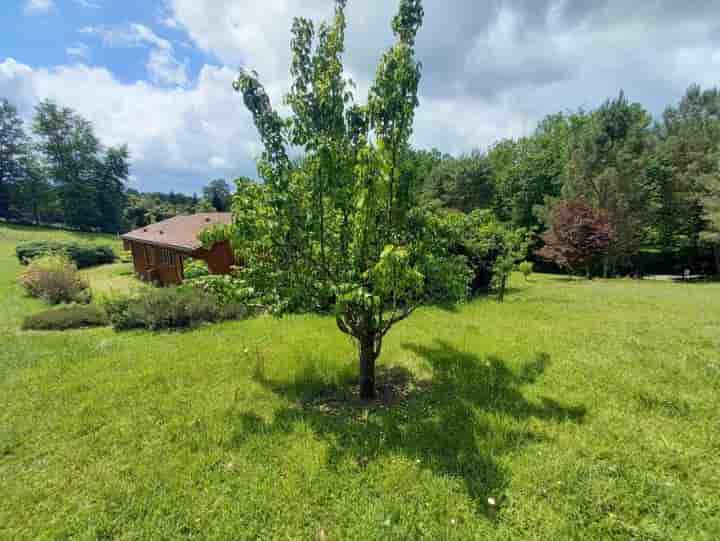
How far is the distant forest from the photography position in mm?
19391

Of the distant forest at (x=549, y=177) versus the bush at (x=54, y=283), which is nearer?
the bush at (x=54, y=283)

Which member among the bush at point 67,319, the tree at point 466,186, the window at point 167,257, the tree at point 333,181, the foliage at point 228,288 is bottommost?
the bush at point 67,319

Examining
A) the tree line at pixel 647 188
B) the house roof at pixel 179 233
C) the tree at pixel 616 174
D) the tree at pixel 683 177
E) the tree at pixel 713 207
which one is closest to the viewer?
the house roof at pixel 179 233

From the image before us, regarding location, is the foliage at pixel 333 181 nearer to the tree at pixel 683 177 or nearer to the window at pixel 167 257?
the window at pixel 167 257

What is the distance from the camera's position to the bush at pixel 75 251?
65.1 feet

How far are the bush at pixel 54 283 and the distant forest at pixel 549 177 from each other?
13403 mm

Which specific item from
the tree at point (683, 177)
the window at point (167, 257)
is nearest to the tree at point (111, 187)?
the window at point (167, 257)

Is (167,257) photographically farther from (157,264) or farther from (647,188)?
(647,188)

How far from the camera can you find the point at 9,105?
37.7 meters

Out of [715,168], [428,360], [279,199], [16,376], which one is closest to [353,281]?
[279,199]

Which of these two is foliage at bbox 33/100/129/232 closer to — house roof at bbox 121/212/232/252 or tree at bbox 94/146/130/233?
tree at bbox 94/146/130/233

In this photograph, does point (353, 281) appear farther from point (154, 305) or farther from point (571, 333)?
point (154, 305)

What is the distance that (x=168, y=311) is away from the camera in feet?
25.1

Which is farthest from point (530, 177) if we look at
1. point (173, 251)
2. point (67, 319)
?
point (67, 319)
